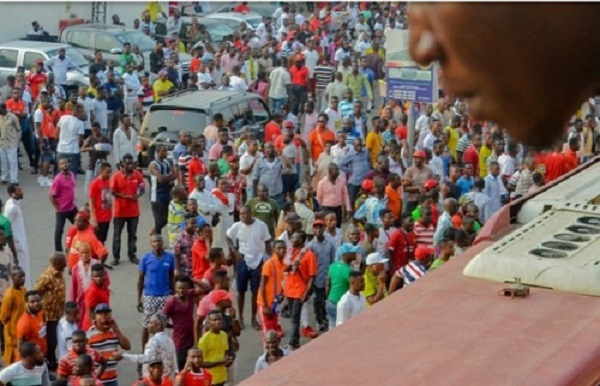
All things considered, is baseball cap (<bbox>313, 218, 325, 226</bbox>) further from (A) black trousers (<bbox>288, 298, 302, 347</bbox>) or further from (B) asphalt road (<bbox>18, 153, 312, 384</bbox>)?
(B) asphalt road (<bbox>18, 153, 312, 384</bbox>)

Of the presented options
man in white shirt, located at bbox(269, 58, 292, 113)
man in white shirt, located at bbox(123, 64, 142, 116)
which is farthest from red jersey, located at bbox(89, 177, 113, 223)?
man in white shirt, located at bbox(269, 58, 292, 113)

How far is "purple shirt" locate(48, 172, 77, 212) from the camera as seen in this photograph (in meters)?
15.5

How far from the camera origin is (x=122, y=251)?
16.5 metres

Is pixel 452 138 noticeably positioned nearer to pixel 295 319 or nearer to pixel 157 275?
pixel 295 319

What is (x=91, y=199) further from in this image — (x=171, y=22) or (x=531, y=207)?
(x=171, y=22)

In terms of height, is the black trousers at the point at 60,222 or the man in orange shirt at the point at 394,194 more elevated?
the man in orange shirt at the point at 394,194

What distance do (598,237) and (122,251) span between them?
10.1 m

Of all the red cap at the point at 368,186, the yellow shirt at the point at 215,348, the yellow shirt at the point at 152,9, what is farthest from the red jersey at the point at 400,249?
the yellow shirt at the point at 152,9

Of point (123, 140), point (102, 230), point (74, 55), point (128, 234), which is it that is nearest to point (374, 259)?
point (128, 234)

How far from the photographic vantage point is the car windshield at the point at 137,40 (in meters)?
28.7

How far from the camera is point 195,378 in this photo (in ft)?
32.7

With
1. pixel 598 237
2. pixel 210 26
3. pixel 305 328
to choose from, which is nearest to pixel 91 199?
pixel 305 328

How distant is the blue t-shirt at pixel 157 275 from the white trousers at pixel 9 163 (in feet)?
24.2

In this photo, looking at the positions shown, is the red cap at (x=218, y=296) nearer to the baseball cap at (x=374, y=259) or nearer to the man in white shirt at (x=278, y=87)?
the baseball cap at (x=374, y=259)
